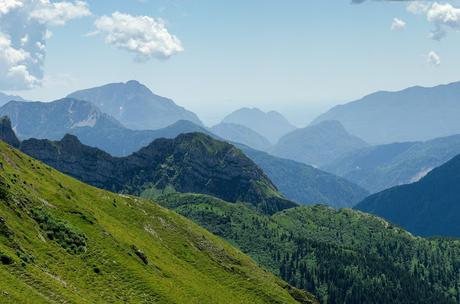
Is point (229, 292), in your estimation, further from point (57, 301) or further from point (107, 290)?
point (57, 301)

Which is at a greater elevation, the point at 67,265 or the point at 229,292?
the point at 67,265

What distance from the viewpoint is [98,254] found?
12344 centimetres

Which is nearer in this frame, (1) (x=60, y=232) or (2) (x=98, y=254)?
(1) (x=60, y=232)

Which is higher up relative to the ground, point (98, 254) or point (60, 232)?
point (60, 232)

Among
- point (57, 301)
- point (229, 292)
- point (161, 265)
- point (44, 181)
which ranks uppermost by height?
point (44, 181)

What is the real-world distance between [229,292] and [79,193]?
61.8 meters

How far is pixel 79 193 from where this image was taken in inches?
6772

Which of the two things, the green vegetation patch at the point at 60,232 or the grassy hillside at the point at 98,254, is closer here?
the grassy hillside at the point at 98,254

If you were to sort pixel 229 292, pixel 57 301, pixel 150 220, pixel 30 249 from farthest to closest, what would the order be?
pixel 150 220 < pixel 229 292 < pixel 30 249 < pixel 57 301

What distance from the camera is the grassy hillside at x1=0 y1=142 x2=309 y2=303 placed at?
306 ft

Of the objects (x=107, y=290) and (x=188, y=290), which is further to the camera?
(x=188, y=290)

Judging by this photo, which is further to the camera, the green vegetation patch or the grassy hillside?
the green vegetation patch

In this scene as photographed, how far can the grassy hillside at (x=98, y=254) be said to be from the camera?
9338 cm

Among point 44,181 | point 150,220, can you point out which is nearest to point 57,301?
point 44,181
